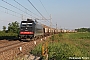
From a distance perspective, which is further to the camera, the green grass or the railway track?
the railway track

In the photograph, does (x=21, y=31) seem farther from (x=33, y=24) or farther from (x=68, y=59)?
(x=68, y=59)

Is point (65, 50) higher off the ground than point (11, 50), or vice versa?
point (65, 50)

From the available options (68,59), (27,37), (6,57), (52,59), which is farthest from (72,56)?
(27,37)

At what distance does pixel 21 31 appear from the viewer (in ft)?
99.3

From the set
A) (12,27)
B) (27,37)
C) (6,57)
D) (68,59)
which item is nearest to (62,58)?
(68,59)

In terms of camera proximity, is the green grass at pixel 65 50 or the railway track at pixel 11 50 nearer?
the green grass at pixel 65 50

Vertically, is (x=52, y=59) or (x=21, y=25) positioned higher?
(x=21, y=25)

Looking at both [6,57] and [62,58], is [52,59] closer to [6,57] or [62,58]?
[62,58]

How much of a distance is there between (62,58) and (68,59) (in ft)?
1.40

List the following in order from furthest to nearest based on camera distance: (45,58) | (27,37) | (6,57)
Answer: (27,37)
(6,57)
(45,58)

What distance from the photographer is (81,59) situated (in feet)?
35.2

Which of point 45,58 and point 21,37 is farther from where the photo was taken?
point 21,37

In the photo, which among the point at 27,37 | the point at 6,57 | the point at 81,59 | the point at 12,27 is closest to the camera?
the point at 81,59

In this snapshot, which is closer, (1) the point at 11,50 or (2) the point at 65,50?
(2) the point at 65,50
